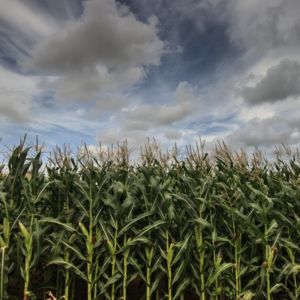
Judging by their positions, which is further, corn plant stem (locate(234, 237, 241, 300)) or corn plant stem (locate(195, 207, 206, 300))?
corn plant stem (locate(234, 237, 241, 300))

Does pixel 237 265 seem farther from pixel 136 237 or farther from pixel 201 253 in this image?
pixel 136 237

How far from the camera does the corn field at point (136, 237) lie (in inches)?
224

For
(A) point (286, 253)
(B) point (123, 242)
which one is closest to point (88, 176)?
(B) point (123, 242)

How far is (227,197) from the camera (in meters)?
6.41

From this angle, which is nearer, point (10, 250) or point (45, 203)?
point (10, 250)

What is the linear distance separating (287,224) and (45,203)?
170 inches

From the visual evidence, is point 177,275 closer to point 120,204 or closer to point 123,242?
point 123,242

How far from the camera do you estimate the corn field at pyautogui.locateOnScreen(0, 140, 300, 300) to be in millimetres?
5699

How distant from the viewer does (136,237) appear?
572cm

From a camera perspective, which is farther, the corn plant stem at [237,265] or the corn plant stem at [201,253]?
the corn plant stem at [237,265]

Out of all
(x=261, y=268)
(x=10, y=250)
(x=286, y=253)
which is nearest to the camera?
(x=10, y=250)

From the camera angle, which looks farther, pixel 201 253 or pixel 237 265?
pixel 237 265

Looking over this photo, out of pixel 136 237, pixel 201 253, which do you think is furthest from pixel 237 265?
pixel 136 237

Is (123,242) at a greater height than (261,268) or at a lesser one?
greater
